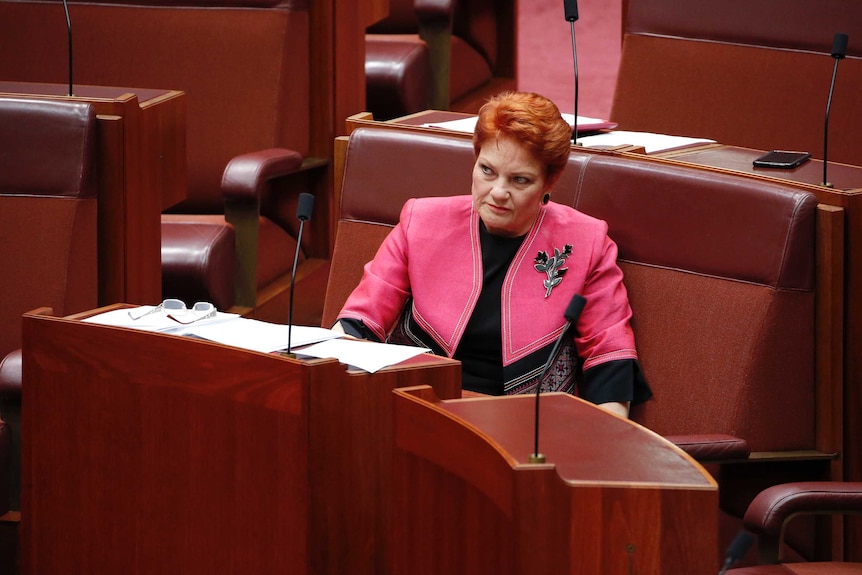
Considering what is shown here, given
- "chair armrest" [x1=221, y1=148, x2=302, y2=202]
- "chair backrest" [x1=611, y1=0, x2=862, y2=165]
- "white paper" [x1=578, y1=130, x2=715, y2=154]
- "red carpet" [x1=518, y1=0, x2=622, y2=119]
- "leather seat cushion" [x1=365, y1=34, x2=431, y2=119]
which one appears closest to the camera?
"white paper" [x1=578, y1=130, x2=715, y2=154]

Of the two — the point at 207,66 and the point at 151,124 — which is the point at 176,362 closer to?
the point at 151,124

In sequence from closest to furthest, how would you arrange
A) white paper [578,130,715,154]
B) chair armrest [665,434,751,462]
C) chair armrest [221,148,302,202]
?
chair armrest [665,434,751,462], white paper [578,130,715,154], chair armrest [221,148,302,202]

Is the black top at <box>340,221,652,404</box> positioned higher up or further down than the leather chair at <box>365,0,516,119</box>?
further down

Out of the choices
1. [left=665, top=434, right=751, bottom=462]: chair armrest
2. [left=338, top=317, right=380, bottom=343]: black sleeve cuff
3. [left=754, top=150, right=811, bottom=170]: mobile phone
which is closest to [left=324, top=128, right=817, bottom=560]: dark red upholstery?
[left=665, top=434, right=751, bottom=462]: chair armrest

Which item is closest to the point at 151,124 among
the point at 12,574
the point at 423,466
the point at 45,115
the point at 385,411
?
the point at 45,115

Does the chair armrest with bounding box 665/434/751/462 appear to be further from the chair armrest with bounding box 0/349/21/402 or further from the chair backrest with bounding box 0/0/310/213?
the chair backrest with bounding box 0/0/310/213

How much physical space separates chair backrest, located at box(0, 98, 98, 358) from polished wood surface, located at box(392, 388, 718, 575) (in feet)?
2.47

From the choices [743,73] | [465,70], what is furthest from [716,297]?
[465,70]

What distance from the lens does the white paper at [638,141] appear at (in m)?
1.68

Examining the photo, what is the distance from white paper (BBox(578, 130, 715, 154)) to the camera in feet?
5.51

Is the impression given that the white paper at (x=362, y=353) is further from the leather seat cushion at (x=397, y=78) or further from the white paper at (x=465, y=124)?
the leather seat cushion at (x=397, y=78)

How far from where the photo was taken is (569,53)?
13.1 feet

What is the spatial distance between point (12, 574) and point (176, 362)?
1.52ft

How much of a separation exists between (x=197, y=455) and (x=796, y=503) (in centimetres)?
54
